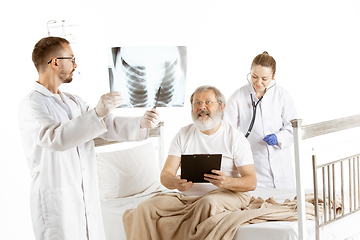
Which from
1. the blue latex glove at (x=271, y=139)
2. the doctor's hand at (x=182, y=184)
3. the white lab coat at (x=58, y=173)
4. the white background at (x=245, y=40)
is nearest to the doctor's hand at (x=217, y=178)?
the doctor's hand at (x=182, y=184)

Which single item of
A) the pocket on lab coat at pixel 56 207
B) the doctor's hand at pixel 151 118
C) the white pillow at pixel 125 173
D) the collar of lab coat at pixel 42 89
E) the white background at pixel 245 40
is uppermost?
the white background at pixel 245 40

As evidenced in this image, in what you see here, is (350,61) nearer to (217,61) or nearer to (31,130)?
(217,61)

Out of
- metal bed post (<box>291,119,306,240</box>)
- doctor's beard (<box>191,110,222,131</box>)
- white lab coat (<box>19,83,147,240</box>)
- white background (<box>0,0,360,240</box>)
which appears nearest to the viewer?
white lab coat (<box>19,83,147,240</box>)

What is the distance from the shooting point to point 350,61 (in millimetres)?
4332

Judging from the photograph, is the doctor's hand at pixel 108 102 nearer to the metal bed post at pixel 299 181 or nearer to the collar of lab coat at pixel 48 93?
the collar of lab coat at pixel 48 93

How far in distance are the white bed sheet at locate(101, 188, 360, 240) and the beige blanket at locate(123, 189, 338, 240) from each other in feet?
0.22

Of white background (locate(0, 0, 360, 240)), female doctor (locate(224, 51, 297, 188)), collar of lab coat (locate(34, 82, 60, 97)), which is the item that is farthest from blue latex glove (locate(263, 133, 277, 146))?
collar of lab coat (locate(34, 82, 60, 97))

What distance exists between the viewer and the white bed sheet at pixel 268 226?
213 cm

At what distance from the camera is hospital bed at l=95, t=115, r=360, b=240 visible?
2.15 metres

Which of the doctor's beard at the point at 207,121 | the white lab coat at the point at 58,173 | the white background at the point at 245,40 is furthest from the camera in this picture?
the white background at the point at 245,40

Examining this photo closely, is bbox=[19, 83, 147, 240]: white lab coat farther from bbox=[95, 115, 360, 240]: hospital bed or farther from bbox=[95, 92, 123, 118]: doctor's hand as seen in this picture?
bbox=[95, 115, 360, 240]: hospital bed

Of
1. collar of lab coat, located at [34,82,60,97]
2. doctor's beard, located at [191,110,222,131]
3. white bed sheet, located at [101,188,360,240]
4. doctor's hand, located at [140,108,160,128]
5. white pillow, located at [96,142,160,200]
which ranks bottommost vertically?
white bed sheet, located at [101,188,360,240]

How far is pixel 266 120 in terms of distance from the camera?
325cm

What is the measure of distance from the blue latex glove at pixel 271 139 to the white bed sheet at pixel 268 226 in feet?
1.18
